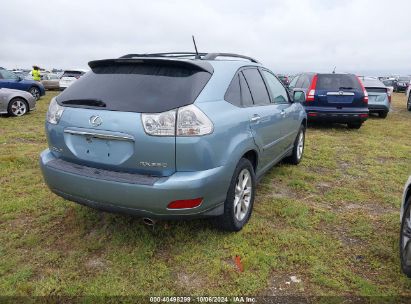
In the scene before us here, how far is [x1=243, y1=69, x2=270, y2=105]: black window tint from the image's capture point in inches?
150

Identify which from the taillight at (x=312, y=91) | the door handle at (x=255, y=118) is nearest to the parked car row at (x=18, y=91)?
the door handle at (x=255, y=118)

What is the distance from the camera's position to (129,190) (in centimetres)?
Answer: 266

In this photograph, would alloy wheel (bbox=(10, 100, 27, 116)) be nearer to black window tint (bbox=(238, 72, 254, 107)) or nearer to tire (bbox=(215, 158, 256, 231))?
black window tint (bbox=(238, 72, 254, 107))

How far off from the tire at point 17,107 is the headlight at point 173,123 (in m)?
9.77

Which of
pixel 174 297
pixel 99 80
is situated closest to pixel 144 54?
pixel 99 80

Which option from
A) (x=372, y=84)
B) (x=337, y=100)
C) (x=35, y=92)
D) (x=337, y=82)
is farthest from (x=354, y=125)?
(x=35, y=92)

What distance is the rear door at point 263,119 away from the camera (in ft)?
12.0

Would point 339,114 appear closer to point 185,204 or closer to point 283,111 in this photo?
point 283,111

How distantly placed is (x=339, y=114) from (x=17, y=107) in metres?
9.39

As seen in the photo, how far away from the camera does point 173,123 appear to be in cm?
265

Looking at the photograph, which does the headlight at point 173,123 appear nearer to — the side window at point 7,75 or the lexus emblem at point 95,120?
the lexus emblem at point 95,120

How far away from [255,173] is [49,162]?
2.01 m

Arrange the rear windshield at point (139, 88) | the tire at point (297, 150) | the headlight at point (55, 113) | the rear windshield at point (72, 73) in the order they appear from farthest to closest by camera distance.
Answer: the rear windshield at point (72, 73) → the tire at point (297, 150) → the headlight at point (55, 113) → the rear windshield at point (139, 88)

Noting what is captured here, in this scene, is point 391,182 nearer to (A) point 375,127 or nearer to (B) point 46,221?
(B) point 46,221
